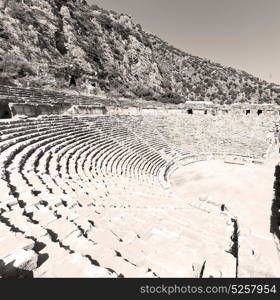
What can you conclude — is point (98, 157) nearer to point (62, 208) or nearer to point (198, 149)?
point (62, 208)

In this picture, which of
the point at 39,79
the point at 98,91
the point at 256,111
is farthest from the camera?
the point at 98,91

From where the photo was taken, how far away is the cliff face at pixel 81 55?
1423 inches

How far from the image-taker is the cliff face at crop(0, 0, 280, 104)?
36156 millimetres

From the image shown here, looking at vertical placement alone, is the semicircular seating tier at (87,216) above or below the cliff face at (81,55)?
below

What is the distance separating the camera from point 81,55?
48438 millimetres

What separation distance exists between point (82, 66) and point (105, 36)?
20373mm

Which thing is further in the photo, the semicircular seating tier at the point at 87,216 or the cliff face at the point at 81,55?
the cliff face at the point at 81,55

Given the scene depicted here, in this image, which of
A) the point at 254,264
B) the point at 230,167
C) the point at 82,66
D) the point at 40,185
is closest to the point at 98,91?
the point at 82,66

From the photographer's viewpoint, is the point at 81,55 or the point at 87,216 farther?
the point at 81,55

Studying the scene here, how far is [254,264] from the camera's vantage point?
25.0ft

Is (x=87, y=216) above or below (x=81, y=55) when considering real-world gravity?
below

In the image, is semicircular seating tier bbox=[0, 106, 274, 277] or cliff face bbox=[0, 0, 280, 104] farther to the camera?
cliff face bbox=[0, 0, 280, 104]

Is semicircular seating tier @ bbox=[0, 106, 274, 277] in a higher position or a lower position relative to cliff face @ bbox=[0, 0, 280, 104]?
lower

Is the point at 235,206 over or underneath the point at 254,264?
underneath
